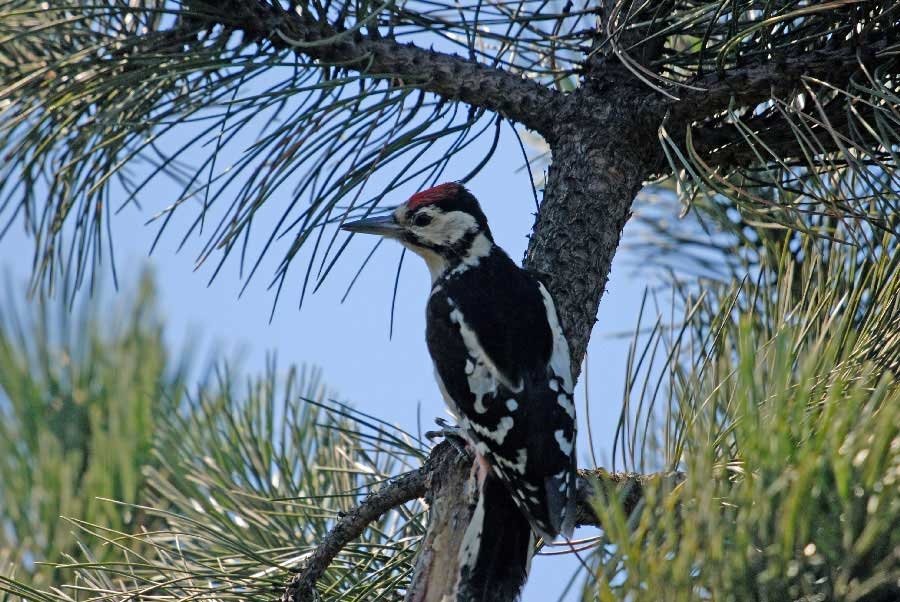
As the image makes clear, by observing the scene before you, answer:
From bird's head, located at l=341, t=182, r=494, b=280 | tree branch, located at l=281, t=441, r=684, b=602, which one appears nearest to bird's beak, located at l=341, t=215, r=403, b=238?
bird's head, located at l=341, t=182, r=494, b=280

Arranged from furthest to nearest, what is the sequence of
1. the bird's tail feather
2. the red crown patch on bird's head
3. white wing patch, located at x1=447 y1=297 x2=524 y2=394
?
the red crown patch on bird's head, white wing patch, located at x1=447 y1=297 x2=524 y2=394, the bird's tail feather

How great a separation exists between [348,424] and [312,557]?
2.22ft

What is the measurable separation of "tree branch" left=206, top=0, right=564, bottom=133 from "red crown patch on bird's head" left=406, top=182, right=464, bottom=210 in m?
0.55

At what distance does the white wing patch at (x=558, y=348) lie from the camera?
5.31ft

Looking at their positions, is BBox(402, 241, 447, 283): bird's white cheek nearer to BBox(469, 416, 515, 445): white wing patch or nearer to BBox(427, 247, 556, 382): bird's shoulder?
BBox(427, 247, 556, 382): bird's shoulder

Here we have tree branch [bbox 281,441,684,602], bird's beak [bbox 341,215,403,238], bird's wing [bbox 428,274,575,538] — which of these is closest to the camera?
tree branch [bbox 281,441,684,602]

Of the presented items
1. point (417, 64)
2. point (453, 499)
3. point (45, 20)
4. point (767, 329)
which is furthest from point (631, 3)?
point (45, 20)

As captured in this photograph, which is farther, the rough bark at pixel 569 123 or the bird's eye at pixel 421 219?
the bird's eye at pixel 421 219

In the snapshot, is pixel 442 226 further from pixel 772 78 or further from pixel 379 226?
pixel 772 78

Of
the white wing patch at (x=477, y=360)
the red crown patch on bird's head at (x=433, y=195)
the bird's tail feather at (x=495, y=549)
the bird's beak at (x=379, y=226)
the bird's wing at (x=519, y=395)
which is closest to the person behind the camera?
the bird's tail feather at (x=495, y=549)

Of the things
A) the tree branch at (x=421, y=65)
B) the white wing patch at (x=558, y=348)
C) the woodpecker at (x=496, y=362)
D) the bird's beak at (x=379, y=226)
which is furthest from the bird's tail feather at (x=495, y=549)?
the bird's beak at (x=379, y=226)

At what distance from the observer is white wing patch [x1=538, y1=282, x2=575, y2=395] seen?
162 centimetres

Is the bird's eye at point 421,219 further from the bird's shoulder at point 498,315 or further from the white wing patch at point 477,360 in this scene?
the white wing patch at point 477,360

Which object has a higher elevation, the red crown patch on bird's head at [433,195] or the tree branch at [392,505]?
the red crown patch on bird's head at [433,195]
